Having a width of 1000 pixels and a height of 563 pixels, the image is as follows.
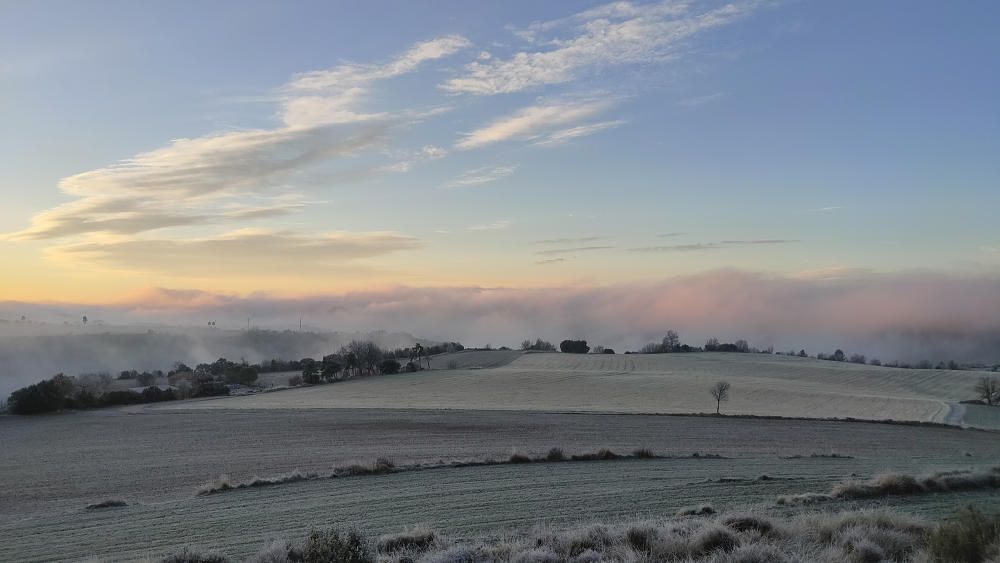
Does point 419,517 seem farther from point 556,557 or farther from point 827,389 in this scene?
point 827,389

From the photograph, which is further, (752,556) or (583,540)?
(583,540)

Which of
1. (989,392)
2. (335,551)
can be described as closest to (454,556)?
(335,551)

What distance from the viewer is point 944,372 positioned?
93438 millimetres

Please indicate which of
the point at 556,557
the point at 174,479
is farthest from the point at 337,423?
the point at 556,557

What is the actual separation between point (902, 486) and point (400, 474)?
51.1ft

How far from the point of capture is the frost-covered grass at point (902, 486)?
54.5 feet

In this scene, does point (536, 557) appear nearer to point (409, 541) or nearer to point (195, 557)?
point (409, 541)

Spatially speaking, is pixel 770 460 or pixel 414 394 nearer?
pixel 770 460

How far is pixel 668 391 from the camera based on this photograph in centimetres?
7394

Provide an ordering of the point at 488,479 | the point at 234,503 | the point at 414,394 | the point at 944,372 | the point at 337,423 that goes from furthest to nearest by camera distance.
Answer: the point at 944,372 → the point at 414,394 → the point at 337,423 → the point at 488,479 → the point at 234,503

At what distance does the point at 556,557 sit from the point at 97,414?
75524 mm

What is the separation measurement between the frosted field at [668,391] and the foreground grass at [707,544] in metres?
45.4

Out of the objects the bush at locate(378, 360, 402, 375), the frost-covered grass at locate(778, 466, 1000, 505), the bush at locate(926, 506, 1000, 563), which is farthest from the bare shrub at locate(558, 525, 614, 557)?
the bush at locate(378, 360, 402, 375)

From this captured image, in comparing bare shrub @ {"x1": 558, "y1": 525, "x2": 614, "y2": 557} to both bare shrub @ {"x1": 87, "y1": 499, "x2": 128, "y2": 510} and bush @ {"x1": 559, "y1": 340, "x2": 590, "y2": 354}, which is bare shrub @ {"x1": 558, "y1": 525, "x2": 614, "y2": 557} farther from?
bush @ {"x1": 559, "y1": 340, "x2": 590, "y2": 354}
